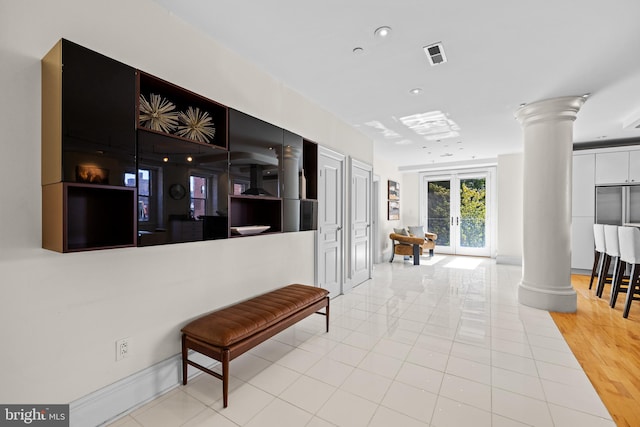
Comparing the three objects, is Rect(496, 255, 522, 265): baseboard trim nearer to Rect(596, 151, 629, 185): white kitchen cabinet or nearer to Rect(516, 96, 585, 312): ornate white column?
Rect(596, 151, 629, 185): white kitchen cabinet

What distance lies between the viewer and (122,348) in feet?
6.02

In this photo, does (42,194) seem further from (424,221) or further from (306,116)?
(424,221)

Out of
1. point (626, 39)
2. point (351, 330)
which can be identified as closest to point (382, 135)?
point (626, 39)

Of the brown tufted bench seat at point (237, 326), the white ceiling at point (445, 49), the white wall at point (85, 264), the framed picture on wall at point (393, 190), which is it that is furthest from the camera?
the framed picture on wall at point (393, 190)

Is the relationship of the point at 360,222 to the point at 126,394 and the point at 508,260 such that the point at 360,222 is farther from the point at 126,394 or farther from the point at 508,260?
the point at 508,260

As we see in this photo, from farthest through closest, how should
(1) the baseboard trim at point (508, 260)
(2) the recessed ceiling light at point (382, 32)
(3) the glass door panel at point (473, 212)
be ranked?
(3) the glass door panel at point (473, 212) → (1) the baseboard trim at point (508, 260) → (2) the recessed ceiling light at point (382, 32)

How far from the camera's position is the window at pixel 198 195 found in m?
2.10

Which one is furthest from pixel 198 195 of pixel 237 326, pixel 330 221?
pixel 330 221

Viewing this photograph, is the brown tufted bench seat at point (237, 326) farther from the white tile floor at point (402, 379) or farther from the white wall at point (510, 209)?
the white wall at point (510, 209)

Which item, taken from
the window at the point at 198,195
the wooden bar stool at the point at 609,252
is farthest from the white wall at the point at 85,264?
Result: the wooden bar stool at the point at 609,252

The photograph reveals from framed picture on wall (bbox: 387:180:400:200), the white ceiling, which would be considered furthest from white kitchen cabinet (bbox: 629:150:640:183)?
framed picture on wall (bbox: 387:180:400:200)

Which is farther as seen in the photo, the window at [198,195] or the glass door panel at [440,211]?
the glass door panel at [440,211]

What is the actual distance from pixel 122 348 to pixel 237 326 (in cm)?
73

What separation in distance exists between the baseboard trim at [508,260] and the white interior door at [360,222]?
158 inches
